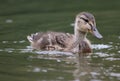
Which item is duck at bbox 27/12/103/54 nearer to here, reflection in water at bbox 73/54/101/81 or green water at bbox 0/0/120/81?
green water at bbox 0/0/120/81

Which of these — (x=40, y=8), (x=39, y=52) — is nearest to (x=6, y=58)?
(x=39, y=52)

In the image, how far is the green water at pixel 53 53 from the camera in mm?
9992

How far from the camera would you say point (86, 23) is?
41.4 ft

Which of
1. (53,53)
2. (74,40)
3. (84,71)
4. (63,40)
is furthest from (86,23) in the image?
(84,71)

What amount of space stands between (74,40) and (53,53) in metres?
0.86

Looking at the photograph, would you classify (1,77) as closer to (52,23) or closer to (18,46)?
(18,46)

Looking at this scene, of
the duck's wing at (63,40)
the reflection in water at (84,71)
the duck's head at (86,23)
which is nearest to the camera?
the reflection in water at (84,71)

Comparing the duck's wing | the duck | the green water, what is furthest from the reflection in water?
the duck's wing

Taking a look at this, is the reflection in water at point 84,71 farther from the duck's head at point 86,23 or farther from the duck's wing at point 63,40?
the duck's wing at point 63,40

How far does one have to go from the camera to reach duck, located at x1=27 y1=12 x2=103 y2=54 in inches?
490

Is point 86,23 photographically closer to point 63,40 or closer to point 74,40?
point 74,40

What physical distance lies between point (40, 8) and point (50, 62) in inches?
279

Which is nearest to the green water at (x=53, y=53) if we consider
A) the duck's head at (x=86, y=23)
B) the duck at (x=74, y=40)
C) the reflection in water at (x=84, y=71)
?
the reflection in water at (x=84, y=71)

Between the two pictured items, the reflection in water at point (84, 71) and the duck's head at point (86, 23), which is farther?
the duck's head at point (86, 23)
